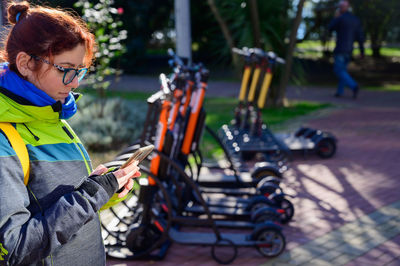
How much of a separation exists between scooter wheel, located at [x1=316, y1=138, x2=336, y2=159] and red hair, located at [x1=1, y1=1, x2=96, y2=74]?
5858 millimetres

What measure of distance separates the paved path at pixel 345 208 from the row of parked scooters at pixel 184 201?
15cm

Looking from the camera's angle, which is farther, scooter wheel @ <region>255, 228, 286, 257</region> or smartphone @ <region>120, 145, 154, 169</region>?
scooter wheel @ <region>255, 228, 286, 257</region>

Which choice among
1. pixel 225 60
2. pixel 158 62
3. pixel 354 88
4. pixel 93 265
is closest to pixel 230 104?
pixel 225 60

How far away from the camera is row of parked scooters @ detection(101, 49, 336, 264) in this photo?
3.95 metres

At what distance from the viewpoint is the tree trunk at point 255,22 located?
10115mm

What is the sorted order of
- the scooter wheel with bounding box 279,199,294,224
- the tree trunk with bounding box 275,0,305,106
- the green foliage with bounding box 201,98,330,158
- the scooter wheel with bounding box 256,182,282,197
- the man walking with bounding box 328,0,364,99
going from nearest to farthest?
1. the scooter wheel with bounding box 279,199,294,224
2. the scooter wheel with bounding box 256,182,282,197
3. the green foliage with bounding box 201,98,330,158
4. the tree trunk with bounding box 275,0,305,106
5. the man walking with bounding box 328,0,364,99

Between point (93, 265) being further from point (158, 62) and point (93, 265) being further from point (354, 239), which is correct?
point (158, 62)

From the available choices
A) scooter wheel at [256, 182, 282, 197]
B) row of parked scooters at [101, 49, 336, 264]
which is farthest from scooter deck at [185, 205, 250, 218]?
scooter wheel at [256, 182, 282, 197]

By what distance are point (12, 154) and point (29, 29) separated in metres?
0.40

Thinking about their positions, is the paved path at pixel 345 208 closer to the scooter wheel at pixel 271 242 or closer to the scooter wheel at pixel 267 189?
the scooter wheel at pixel 271 242

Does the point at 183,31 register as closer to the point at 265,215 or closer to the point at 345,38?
the point at 265,215

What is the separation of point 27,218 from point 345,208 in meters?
4.19

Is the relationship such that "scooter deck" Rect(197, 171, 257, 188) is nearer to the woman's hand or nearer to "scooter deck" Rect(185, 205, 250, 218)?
"scooter deck" Rect(185, 205, 250, 218)

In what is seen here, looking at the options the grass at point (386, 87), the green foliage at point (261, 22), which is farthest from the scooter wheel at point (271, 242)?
the grass at point (386, 87)
